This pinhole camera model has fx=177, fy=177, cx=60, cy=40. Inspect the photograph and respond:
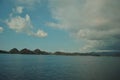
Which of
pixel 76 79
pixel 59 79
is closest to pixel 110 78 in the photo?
pixel 76 79

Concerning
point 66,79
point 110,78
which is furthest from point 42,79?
point 110,78

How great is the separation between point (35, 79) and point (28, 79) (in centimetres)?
168

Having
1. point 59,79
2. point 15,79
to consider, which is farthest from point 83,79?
point 15,79

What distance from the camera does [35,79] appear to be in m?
43.0

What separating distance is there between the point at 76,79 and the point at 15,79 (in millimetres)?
14690

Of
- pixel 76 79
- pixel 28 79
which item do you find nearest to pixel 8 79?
pixel 28 79

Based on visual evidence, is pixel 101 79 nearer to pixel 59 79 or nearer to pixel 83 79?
pixel 83 79

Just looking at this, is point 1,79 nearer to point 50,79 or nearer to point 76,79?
point 50,79

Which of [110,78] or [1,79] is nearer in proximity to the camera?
[1,79]

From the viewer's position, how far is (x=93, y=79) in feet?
141

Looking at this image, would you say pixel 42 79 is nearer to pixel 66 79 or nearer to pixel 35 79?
pixel 35 79

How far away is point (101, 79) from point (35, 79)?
15980 millimetres

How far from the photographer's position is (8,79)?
42000mm

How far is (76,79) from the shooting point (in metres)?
43.3
